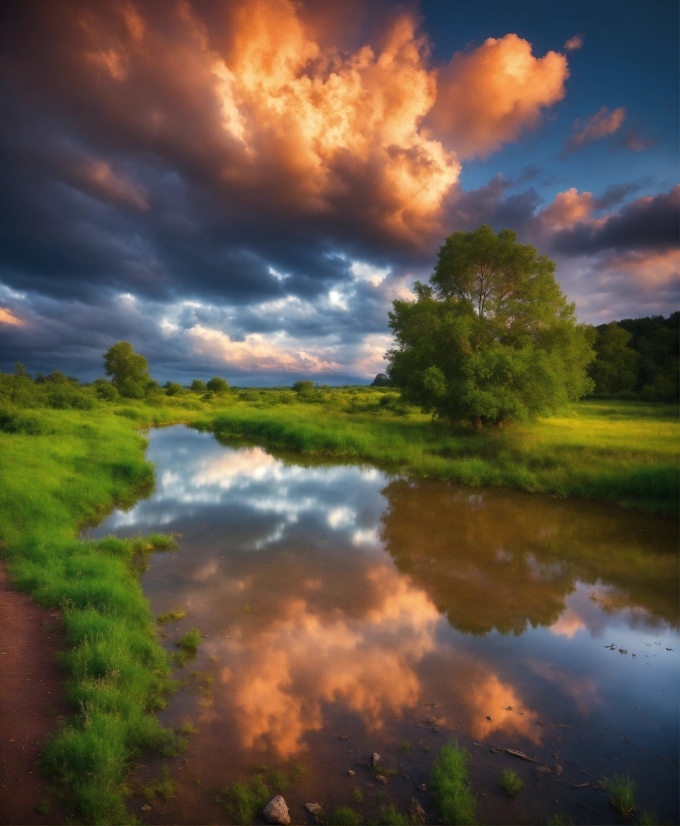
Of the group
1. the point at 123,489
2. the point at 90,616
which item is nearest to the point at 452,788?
the point at 90,616

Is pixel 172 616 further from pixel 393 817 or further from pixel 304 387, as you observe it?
pixel 304 387

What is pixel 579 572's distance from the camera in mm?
10586

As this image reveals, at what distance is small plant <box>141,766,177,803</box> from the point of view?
4281 mm

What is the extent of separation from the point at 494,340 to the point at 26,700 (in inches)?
979

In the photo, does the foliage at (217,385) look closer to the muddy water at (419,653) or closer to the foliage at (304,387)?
the foliage at (304,387)

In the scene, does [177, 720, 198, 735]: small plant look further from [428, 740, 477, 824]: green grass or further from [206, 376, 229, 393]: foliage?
[206, 376, 229, 393]: foliage

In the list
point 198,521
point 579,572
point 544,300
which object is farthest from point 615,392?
point 198,521

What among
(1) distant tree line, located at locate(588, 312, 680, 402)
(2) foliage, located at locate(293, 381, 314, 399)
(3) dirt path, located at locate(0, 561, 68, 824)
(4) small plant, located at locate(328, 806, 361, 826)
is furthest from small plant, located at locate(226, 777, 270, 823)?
(2) foliage, located at locate(293, 381, 314, 399)

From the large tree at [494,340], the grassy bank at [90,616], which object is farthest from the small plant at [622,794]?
the large tree at [494,340]

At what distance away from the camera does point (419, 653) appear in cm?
720

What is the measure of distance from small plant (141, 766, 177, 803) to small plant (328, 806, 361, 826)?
156 cm

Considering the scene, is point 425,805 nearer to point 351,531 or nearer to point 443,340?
point 351,531

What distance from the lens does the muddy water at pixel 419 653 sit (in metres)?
4.77

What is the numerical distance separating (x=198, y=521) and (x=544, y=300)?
22.6 m
